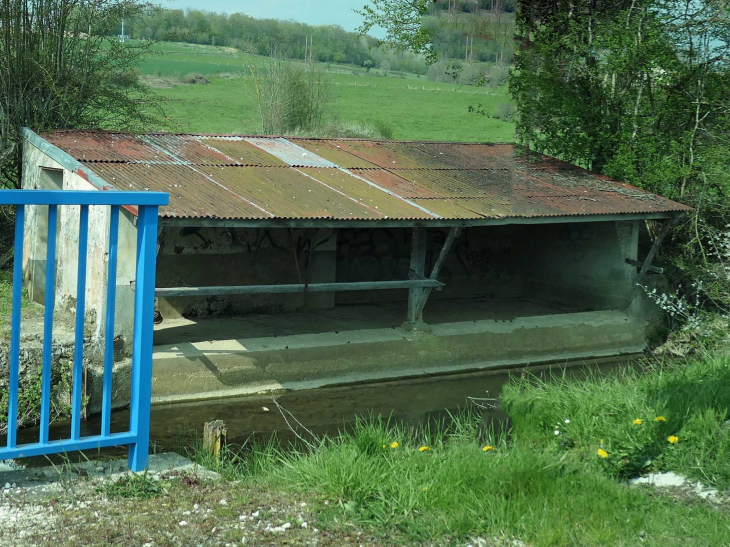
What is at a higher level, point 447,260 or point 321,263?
point 321,263

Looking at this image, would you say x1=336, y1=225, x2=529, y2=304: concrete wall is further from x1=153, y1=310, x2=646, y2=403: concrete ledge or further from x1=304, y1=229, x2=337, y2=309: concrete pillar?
x1=153, y1=310, x2=646, y2=403: concrete ledge

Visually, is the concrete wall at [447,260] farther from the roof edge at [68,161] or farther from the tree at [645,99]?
the roof edge at [68,161]

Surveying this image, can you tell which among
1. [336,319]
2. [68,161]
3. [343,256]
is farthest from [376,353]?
[68,161]

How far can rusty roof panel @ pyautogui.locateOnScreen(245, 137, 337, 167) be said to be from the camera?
1185 cm

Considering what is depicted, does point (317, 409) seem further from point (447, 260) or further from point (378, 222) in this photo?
point (447, 260)

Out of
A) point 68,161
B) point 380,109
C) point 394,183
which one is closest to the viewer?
point 68,161

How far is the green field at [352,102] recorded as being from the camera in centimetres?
4031

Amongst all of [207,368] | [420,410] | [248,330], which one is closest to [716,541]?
[420,410]

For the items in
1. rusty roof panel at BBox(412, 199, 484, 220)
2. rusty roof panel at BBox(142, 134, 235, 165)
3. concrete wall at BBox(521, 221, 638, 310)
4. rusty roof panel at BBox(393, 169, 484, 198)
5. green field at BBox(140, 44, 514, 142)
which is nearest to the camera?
rusty roof panel at BBox(412, 199, 484, 220)

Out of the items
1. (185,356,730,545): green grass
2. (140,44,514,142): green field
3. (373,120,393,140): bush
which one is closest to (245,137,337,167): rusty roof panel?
(185,356,730,545): green grass

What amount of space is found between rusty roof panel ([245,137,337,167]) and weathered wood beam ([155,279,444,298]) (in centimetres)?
219

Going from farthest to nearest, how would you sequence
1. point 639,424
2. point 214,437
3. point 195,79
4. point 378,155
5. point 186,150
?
1. point 195,79
2. point 378,155
3. point 186,150
4. point 639,424
5. point 214,437

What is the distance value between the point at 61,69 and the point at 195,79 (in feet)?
129

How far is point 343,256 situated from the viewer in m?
14.1
